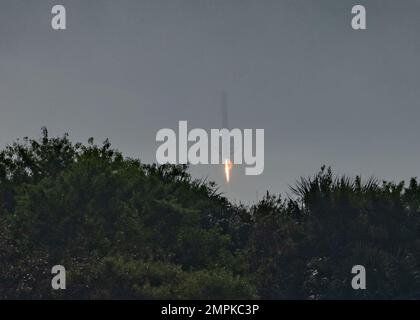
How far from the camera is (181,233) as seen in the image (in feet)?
127

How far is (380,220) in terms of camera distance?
4116cm

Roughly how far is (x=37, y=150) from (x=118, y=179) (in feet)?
18.6

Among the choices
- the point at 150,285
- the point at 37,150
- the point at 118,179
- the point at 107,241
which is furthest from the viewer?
the point at 37,150

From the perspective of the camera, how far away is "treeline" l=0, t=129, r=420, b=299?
1310 inches

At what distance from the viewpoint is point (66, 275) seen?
104 feet

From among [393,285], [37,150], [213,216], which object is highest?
[37,150]

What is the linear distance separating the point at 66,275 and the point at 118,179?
946cm

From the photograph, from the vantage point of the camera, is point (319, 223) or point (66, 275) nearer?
point (66, 275)

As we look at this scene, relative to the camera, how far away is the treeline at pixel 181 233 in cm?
3328
